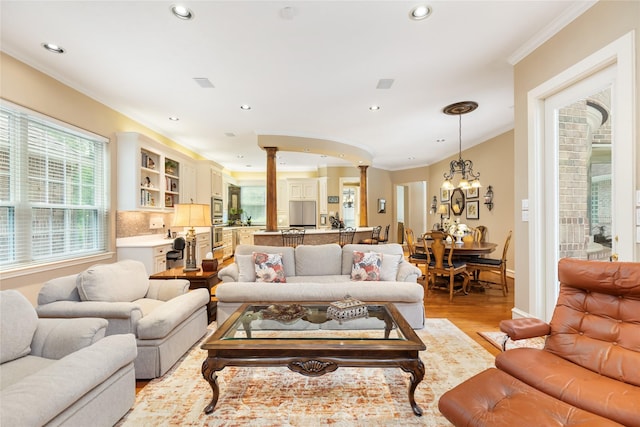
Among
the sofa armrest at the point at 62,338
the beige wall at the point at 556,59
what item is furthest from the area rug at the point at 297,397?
the beige wall at the point at 556,59

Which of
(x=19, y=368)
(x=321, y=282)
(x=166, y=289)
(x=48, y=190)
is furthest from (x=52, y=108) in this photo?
(x=321, y=282)

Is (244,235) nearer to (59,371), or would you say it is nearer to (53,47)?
(53,47)

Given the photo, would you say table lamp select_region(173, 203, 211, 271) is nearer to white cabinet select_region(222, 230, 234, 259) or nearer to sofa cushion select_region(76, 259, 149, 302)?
sofa cushion select_region(76, 259, 149, 302)

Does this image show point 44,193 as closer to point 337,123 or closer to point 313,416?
point 313,416

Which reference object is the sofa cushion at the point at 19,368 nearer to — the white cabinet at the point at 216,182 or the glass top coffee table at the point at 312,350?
the glass top coffee table at the point at 312,350

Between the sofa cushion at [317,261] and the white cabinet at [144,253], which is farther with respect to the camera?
the white cabinet at [144,253]

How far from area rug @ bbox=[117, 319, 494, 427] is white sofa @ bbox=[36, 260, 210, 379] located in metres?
0.18

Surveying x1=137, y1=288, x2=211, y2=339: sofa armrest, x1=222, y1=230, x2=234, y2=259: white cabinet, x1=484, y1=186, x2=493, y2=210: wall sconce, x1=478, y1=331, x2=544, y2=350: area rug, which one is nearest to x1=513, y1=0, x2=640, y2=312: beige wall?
x1=478, y1=331, x2=544, y2=350: area rug

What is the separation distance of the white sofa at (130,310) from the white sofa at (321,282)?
0.53m

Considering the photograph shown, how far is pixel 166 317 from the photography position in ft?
7.54

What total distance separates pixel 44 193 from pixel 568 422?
4956 millimetres

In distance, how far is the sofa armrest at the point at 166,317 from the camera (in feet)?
7.33

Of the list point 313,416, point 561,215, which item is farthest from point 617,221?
point 313,416

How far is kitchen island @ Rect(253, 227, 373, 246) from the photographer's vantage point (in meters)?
5.52
